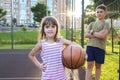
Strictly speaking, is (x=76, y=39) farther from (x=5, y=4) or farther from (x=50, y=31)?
(x=5, y=4)

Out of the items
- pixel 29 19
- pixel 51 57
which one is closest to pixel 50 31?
pixel 51 57

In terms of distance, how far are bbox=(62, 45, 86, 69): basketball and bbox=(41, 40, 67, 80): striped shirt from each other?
69 millimetres

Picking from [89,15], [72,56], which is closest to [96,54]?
[72,56]

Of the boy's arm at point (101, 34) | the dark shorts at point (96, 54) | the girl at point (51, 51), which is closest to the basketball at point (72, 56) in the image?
the girl at point (51, 51)

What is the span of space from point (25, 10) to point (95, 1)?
1375 inches

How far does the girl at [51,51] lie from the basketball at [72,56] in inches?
2.7

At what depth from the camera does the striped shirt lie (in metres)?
3.97

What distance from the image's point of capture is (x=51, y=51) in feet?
13.3

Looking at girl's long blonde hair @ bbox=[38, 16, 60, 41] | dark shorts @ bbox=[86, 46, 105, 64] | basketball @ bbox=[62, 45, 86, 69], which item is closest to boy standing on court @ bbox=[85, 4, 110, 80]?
dark shorts @ bbox=[86, 46, 105, 64]

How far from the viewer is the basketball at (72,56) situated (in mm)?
4086

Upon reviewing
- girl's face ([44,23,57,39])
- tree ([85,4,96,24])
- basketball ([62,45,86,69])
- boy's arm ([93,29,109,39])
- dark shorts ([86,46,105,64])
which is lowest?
dark shorts ([86,46,105,64])

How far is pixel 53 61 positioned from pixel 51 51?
4.7 inches

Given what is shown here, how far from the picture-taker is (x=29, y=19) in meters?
38.3

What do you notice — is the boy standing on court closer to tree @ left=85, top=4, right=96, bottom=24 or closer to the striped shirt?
the striped shirt
